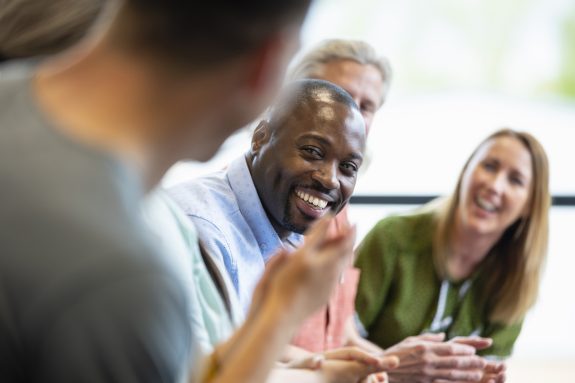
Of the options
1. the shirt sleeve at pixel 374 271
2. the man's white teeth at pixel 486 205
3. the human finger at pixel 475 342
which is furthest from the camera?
the man's white teeth at pixel 486 205

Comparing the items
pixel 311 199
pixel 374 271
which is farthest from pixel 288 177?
pixel 374 271

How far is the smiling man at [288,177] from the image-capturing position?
1548 mm

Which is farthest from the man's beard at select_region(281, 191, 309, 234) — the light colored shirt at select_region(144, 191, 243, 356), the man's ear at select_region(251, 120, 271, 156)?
the light colored shirt at select_region(144, 191, 243, 356)

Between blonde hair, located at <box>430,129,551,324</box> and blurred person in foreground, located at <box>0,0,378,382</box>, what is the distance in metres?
1.88

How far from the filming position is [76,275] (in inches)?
25.9

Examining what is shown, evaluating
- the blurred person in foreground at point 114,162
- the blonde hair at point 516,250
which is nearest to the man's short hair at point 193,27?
the blurred person in foreground at point 114,162

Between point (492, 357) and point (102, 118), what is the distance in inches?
79.4

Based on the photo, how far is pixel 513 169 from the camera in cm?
259

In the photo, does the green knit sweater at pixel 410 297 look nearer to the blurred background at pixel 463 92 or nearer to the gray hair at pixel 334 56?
the gray hair at pixel 334 56

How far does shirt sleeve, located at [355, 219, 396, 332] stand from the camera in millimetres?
2479

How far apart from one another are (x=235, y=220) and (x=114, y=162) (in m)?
0.87

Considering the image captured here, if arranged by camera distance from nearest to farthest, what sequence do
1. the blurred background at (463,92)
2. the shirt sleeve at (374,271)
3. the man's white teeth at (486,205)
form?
1. the shirt sleeve at (374,271)
2. the man's white teeth at (486,205)
3. the blurred background at (463,92)

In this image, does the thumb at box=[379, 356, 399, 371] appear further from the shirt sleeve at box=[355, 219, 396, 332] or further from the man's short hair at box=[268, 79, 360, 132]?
the shirt sleeve at box=[355, 219, 396, 332]

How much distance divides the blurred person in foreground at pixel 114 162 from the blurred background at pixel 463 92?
9.52 ft
